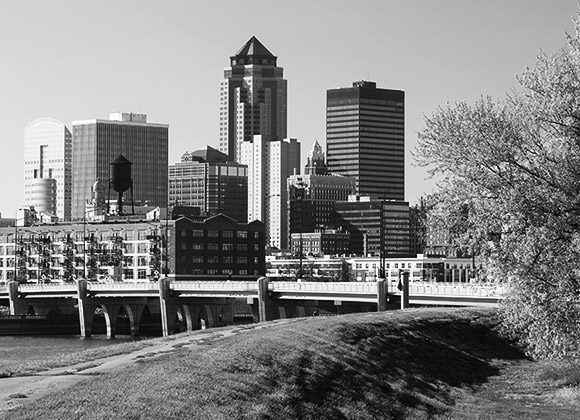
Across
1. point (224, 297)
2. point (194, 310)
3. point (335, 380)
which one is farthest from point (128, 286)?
point (335, 380)

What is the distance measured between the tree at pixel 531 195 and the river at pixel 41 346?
6987 cm

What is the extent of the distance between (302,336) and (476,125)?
78.9 feet

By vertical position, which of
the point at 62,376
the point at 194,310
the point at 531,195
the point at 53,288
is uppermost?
the point at 531,195

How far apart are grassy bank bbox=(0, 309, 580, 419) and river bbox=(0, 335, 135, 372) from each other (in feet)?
142

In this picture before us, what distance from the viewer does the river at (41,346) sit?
397ft

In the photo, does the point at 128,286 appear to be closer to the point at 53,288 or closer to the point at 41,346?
the point at 53,288

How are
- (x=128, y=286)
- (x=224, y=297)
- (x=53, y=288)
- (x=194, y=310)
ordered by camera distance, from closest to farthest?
(x=224, y=297) → (x=128, y=286) → (x=194, y=310) → (x=53, y=288)

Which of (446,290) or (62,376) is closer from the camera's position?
(62,376)

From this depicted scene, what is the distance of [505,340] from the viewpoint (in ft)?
301

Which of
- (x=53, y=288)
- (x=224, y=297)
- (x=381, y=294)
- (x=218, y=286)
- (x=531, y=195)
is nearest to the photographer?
(x=531, y=195)

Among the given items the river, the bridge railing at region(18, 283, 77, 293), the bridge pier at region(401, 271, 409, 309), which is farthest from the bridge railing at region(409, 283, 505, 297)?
the bridge railing at region(18, 283, 77, 293)

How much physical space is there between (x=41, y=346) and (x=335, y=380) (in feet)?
309

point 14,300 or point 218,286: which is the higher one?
point 218,286

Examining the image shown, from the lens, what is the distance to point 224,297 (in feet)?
535
